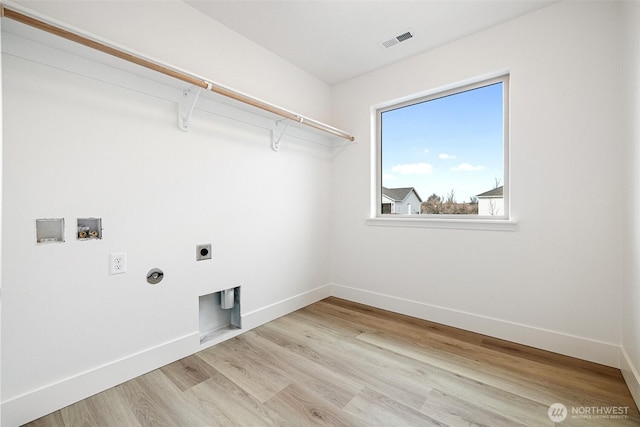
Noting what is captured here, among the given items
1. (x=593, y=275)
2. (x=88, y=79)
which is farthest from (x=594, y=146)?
(x=88, y=79)

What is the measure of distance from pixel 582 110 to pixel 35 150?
3.13 m

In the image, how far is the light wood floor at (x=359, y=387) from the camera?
136cm

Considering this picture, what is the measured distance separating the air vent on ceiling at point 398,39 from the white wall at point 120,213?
1.02 meters

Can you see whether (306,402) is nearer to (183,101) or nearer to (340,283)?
(340,283)

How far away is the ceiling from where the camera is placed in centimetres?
191

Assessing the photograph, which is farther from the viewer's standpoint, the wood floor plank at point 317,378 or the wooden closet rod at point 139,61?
the wood floor plank at point 317,378

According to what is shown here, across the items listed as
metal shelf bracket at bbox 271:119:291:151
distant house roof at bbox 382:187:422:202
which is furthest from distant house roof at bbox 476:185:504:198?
metal shelf bracket at bbox 271:119:291:151

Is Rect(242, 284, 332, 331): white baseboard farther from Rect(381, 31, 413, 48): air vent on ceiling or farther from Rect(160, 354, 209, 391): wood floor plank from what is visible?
Rect(381, 31, 413, 48): air vent on ceiling

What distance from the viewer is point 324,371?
1734 mm

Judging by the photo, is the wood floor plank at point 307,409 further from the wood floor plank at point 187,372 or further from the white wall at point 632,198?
the white wall at point 632,198

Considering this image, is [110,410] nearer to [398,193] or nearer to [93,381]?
[93,381]

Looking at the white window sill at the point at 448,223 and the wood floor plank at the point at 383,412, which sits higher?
the white window sill at the point at 448,223

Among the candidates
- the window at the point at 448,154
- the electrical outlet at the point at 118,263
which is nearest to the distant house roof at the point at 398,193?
the window at the point at 448,154

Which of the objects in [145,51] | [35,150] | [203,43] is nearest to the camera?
[35,150]
